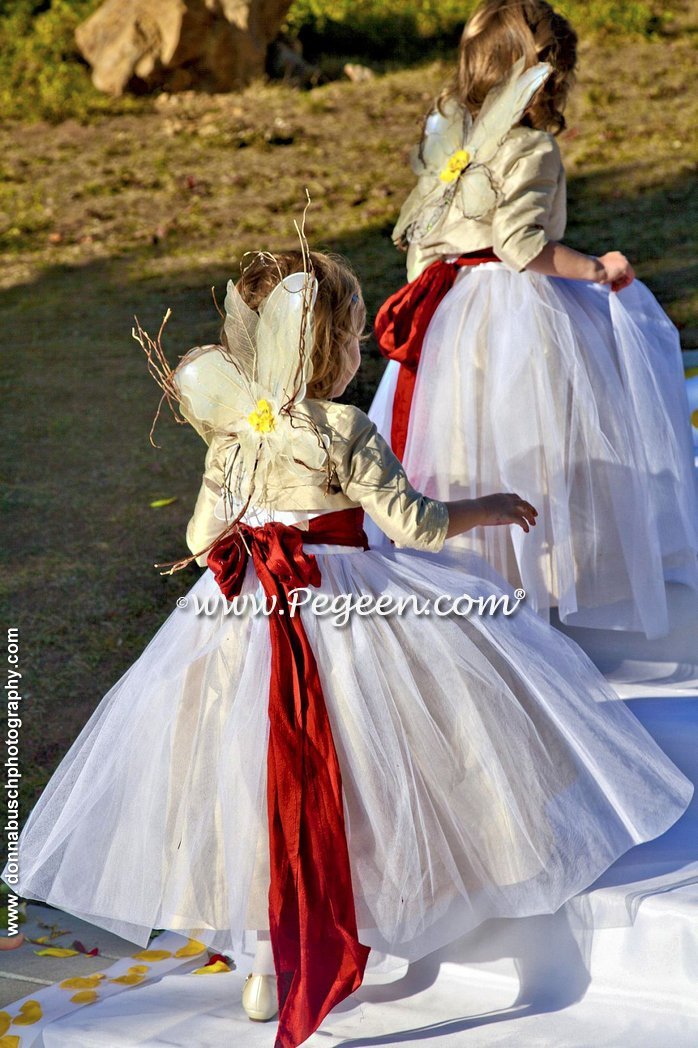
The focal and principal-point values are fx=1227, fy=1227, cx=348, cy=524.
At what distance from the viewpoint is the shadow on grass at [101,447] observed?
4.07m

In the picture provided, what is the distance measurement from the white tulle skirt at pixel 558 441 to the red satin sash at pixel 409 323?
3 centimetres

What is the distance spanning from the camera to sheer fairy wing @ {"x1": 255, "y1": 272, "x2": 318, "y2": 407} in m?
2.31

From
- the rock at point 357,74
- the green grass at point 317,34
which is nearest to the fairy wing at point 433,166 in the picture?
the green grass at point 317,34

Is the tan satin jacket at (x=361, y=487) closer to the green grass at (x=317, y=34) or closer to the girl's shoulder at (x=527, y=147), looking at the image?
the girl's shoulder at (x=527, y=147)

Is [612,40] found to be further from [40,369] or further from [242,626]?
[242,626]

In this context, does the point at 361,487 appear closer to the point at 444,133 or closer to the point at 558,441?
the point at 558,441

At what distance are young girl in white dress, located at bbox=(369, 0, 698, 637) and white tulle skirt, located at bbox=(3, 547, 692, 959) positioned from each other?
0.85m

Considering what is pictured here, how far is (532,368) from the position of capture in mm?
3324

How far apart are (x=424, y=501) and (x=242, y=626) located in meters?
0.43

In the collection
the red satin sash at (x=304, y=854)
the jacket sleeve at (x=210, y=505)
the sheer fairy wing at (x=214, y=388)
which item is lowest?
the red satin sash at (x=304, y=854)

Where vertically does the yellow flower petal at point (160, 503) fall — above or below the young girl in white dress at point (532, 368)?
below

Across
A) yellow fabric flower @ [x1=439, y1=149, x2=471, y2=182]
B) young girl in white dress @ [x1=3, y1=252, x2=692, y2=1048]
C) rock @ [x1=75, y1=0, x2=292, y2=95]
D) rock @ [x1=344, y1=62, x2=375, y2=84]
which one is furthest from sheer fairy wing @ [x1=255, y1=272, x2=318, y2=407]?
rock @ [x1=344, y1=62, x2=375, y2=84]

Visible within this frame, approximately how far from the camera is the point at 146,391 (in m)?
6.33

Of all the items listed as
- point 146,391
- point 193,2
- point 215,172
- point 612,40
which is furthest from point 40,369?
point 612,40
